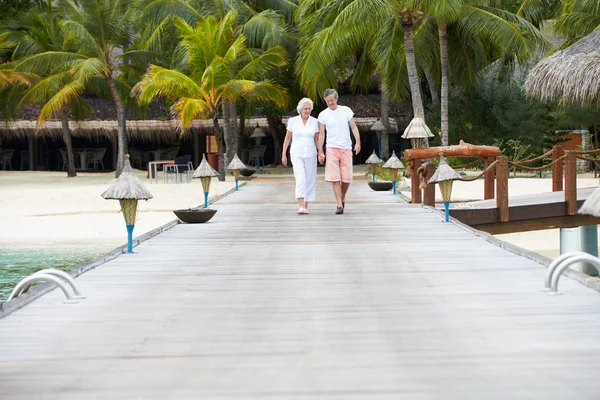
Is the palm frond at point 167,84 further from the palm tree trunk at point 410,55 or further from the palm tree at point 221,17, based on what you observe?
the palm tree trunk at point 410,55

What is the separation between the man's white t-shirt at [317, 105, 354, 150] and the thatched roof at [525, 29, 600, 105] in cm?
877

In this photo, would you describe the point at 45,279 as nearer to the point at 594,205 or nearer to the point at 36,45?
the point at 594,205

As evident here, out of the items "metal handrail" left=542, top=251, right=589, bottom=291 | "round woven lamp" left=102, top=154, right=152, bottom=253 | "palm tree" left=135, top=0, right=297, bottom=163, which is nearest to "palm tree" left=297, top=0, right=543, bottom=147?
"palm tree" left=135, top=0, right=297, bottom=163

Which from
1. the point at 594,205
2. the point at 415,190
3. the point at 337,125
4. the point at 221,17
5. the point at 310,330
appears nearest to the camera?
the point at 310,330

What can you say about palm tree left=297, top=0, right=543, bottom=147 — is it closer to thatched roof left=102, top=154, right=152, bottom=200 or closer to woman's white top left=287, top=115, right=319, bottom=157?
woman's white top left=287, top=115, right=319, bottom=157

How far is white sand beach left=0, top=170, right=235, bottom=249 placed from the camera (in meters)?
16.3

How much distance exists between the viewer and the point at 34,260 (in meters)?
13.8

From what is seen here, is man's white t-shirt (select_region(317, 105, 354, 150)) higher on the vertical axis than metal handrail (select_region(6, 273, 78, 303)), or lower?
higher

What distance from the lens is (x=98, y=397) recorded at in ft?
11.2

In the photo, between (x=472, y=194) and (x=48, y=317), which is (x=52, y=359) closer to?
(x=48, y=317)

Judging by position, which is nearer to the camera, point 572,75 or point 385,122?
point 572,75

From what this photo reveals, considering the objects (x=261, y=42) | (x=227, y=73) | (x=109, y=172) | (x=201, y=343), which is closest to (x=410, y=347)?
(x=201, y=343)

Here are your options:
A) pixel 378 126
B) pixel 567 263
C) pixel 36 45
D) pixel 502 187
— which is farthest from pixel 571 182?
pixel 36 45

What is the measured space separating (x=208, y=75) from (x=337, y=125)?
12.2 meters
